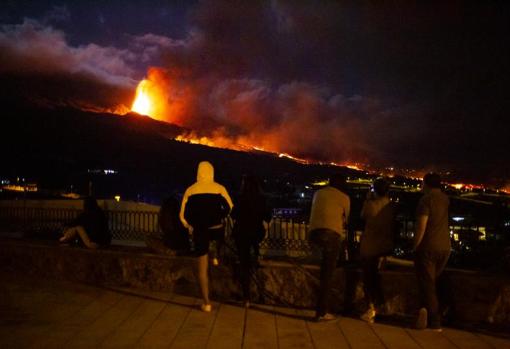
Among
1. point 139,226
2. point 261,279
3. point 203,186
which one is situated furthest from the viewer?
point 139,226

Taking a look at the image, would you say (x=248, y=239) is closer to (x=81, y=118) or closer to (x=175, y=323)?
(x=175, y=323)

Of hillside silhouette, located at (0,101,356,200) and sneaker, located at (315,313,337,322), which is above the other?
hillside silhouette, located at (0,101,356,200)

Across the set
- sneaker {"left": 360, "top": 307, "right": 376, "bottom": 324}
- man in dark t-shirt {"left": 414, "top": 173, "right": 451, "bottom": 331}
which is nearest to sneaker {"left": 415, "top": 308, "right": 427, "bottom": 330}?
man in dark t-shirt {"left": 414, "top": 173, "right": 451, "bottom": 331}

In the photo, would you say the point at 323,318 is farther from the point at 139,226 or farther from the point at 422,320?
the point at 139,226

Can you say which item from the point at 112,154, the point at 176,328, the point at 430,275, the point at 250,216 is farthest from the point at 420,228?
the point at 112,154

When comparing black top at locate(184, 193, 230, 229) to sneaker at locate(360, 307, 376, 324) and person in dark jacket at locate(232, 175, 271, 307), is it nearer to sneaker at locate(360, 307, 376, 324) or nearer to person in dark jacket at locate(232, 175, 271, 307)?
person in dark jacket at locate(232, 175, 271, 307)

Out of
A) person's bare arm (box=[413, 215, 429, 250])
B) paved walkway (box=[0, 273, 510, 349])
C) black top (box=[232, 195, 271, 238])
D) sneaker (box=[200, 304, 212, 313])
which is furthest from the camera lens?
black top (box=[232, 195, 271, 238])

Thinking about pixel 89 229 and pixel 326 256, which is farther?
pixel 89 229

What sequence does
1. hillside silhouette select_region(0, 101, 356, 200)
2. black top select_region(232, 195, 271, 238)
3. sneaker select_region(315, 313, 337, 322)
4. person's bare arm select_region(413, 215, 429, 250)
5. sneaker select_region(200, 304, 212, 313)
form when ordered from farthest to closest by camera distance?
hillside silhouette select_region(0, 101, 356, 200)
black top select_region(232, 195, 271, 238)
sneaker select_region(200, 304, 212, 313)
sneaker select_region(315, 313, 337, 322)
person's bare arm select_region(413, 215, 429, 250)

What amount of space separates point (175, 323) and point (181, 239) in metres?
2.01

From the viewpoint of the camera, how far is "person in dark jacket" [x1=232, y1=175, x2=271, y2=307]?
726 centimetres

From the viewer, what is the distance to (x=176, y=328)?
6.39 m

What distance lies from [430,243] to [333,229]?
114 cm

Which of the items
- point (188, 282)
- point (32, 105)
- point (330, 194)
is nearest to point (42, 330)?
point (188, 282)
